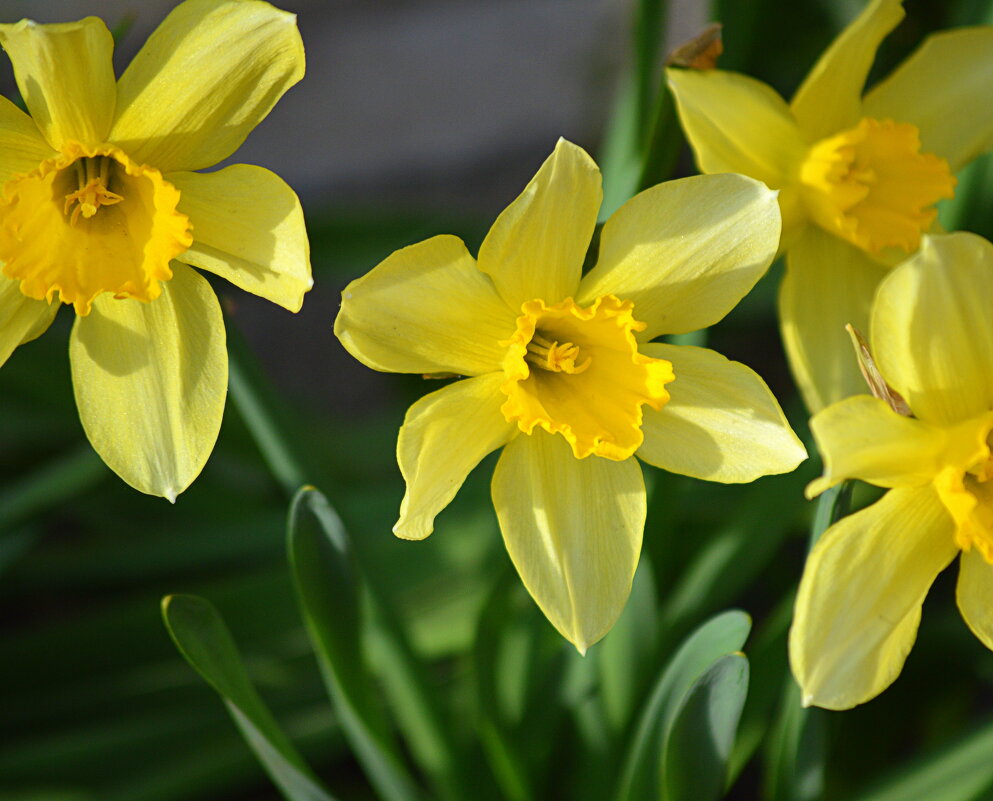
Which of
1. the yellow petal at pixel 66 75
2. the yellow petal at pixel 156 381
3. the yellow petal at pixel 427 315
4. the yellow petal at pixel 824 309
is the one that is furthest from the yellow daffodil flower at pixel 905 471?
the yellow petal at pixel 66 75

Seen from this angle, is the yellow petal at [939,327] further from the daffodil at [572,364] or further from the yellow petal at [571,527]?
the yellow petal at [571,527]

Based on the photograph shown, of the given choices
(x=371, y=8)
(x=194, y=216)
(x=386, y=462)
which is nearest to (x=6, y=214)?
(x=194, y=216)

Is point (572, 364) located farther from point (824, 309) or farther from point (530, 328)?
point (824, 309)

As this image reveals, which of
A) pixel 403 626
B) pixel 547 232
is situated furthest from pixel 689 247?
pixel 403 626

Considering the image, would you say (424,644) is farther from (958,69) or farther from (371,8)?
(371,8)

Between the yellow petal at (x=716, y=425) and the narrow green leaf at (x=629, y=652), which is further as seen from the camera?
the narrow green leaf at (x=629, y=652)

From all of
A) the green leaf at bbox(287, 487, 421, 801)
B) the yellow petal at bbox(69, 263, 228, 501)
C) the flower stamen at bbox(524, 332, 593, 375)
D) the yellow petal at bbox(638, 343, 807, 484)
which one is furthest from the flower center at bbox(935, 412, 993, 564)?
the yellow petal at bbox(69, 263, 228, 501)
